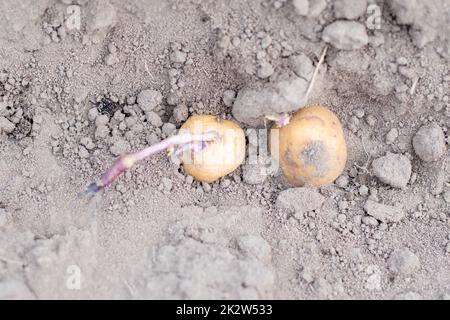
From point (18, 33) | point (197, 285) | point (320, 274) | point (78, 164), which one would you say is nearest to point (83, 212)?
point (78, 164)

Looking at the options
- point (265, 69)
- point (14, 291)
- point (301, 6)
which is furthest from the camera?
point (265, 69)

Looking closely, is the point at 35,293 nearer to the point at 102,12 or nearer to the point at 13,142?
the point at 13,142

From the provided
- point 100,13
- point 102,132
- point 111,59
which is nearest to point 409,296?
point 102,132

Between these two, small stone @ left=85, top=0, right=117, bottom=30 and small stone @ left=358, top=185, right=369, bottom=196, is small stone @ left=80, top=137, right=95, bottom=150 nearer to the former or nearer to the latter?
small stone @ left=85, top=0, right=117, bottom=30

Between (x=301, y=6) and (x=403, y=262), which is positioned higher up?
(x=301, y=6)

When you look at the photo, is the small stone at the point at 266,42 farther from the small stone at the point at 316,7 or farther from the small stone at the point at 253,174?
the small stone at the point at 253,174

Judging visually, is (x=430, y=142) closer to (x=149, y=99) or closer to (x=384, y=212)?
(x=384, y=212)

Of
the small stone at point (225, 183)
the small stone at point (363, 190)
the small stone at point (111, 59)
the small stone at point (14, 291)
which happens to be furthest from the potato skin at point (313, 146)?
the small stone at point (14, 291)
